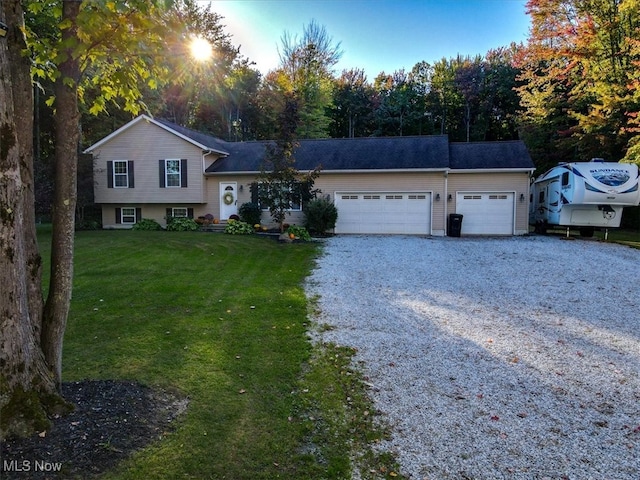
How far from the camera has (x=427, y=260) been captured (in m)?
11.3

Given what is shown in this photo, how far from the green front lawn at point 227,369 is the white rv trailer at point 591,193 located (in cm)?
1113

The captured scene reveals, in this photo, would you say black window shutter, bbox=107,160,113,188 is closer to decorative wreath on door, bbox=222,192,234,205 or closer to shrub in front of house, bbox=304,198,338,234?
decorative wreath on door, bbox=222,192,234,205

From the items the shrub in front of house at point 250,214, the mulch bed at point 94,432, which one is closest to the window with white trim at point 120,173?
the shrub in front of house at point 250,214

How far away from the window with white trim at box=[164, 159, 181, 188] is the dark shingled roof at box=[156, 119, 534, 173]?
4.35ft

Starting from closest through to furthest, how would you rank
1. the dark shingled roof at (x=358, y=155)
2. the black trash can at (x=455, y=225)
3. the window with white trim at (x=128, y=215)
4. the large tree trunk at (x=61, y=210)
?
the large tree trunk at (x=61, y=210) → the black trash can at (x=455, y=225) → the dark shingled roof at (x=358, y=155) → the window with white trim at (x=128, y=215)

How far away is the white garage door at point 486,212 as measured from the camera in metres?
16.9

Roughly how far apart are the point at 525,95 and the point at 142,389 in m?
29.8

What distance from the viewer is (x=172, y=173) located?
18.6 meters

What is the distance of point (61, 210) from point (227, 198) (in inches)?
616

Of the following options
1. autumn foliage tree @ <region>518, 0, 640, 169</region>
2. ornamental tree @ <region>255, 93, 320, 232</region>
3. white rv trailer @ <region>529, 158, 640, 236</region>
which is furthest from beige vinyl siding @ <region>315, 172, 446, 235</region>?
autumn foliage tree @ <region>518, 0, 640, 169</region>

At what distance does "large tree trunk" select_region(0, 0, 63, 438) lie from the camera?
8.63ft

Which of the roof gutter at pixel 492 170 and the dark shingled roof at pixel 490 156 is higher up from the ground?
the dark shingled roof at pixel 490 156

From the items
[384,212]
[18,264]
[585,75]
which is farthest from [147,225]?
[585,75]

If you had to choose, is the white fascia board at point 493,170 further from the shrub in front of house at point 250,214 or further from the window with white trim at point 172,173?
the window with white trim at point 172,173
